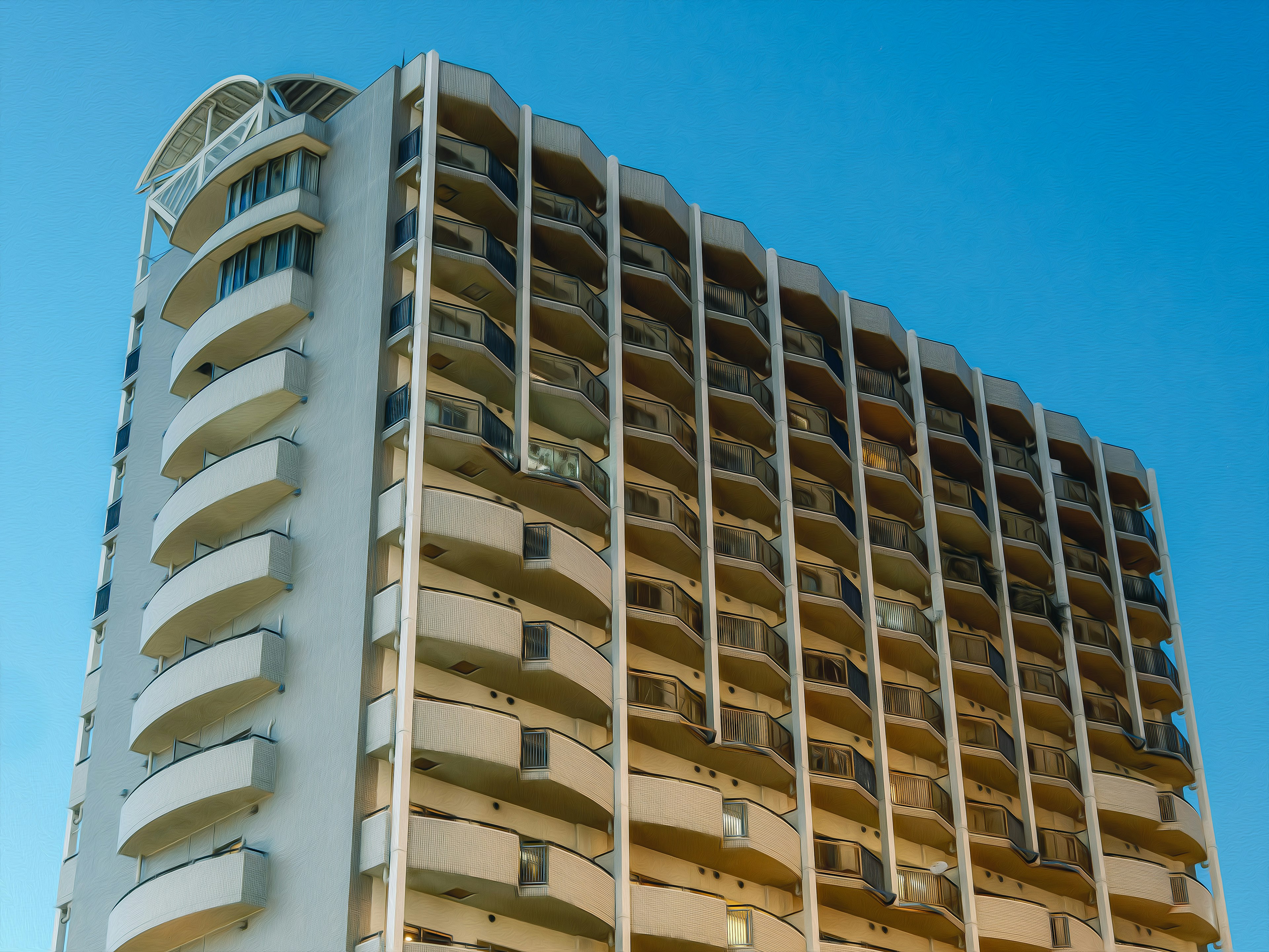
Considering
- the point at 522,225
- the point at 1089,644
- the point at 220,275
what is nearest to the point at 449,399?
the point at 522,225

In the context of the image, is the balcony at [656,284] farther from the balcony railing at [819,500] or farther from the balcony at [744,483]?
the balcony railing at [819,500]

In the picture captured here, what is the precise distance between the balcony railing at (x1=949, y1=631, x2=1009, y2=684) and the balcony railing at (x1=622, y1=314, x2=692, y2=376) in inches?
646

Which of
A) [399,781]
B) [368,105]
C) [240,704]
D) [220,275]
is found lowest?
[399,781]

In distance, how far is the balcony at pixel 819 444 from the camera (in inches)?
2564

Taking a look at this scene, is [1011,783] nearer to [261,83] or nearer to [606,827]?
[606,827]

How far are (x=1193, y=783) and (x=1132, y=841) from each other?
5.94m

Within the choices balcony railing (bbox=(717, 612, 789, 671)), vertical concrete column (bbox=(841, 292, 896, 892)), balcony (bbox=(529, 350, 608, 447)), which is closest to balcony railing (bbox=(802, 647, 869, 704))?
vertical concrete column (bbox=(841, 292, 896, 892))

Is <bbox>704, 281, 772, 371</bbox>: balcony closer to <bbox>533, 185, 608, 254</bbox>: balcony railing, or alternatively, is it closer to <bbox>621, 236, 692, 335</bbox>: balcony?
<bbox>621, 236, 692, 335</bbox>: balcony

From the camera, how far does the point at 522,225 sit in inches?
2205

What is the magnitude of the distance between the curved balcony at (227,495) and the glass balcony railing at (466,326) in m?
6.11

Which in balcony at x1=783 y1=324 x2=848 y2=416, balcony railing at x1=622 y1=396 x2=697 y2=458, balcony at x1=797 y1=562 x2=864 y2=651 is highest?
balcony at x1=783 y1=324 x2=848 y2=416

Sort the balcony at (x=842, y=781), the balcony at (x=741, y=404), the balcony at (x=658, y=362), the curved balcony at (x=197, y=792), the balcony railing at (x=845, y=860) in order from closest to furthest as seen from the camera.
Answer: the curved balcony at (x=197, y=792)
the balcony railing at (x=845, y=860)
the balcony at (x=842, y=781)
the balcony at (x=658, y=362)
the balcony at (x=741, y=404)

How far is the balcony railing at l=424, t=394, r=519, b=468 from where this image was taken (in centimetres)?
5019

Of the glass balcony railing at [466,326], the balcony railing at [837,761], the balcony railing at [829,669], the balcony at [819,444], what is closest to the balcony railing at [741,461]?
the balcony at [819,444]
